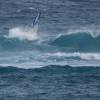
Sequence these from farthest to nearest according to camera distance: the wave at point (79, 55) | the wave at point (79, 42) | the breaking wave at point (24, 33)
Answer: the breaking wave at point (24, 33) → the wave at point (79, 42) → the wave at point (79, 55)

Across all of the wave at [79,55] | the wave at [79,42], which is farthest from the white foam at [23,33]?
the wave at [79,55]

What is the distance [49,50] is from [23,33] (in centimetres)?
690

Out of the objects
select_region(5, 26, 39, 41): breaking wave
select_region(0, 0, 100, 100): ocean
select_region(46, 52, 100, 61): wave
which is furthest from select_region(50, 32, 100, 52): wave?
select_region(5, 26, 39, 41): breaking wave

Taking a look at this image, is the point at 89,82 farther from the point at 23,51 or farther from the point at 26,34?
the point at 26,34

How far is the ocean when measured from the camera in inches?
1820

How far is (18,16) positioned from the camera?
240ft

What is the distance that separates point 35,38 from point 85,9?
1645 cm

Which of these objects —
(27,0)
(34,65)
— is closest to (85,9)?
(27,0)

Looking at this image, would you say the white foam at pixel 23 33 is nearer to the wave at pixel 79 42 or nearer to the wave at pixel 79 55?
the wave at pixel 79 42

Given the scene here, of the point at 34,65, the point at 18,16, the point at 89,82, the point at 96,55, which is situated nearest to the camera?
the point at 89,82

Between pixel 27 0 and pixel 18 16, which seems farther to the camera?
pixel 27 0

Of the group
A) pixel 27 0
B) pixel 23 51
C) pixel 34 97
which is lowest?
pixel 27 0

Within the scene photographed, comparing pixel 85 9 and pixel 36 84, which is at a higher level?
pixel 36 84

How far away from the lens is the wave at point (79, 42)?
201 ft
